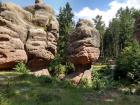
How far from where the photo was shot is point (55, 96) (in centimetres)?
1572

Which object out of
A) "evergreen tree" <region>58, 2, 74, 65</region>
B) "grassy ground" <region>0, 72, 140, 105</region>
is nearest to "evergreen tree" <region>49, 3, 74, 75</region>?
"evergreen tree" <region>58, 2, 74, 65</region>

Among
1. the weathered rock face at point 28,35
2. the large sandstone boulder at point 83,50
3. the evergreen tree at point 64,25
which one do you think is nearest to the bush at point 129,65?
the large sandstone boulder at point 83,50

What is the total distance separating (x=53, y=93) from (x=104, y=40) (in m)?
80.5

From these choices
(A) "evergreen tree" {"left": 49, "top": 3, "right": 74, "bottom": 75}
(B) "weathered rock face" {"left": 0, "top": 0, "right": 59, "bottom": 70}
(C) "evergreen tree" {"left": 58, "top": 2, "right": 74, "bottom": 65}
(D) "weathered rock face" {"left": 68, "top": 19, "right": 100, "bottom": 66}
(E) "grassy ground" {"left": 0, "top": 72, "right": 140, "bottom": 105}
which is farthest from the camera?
(C) "evergreen tree" {"left": 58, "top": 2, "right": 74, "bottom": 65}

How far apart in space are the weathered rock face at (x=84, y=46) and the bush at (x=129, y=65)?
3851 millimetres

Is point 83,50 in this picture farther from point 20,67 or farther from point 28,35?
point 20,67

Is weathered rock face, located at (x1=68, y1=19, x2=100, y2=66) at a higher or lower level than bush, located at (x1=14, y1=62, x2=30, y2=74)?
higher

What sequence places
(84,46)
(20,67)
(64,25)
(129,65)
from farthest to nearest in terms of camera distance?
(64,25) → (84,46) → (129,65) → (20,67)

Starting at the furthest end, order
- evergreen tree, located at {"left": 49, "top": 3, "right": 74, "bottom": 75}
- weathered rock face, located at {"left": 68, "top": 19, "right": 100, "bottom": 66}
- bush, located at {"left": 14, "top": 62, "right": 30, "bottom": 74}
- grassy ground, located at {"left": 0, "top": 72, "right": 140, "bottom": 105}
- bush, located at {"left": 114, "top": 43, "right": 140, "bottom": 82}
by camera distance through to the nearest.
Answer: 1. evergreen tree, located at {"left": 49, "top": 3, "right": 74, "bottom": 75}
2. weathered rock face, located at {"left": 68, "top": 19, "right": 100, "bottom": 66}
3. bush, located at {"left": 114, "top": 43, "right": 140, "bottom": 82}
4. bush, located at {"left": 14, "top": 62, "right": 30, "bottom": 74}
5. grassy ground, located at {"left": 0, "top": 72, "right": 140, "bottom": 105}

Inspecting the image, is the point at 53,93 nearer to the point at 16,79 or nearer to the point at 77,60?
the point at 16,79

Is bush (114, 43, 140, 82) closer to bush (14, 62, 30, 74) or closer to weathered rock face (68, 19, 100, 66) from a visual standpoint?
weathered rock face (68, 19, 100, 66)

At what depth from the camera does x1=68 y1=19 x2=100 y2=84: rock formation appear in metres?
43.3

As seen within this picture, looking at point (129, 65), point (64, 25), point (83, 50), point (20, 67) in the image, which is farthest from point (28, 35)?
point (64, 25)

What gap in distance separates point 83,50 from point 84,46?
71cm
